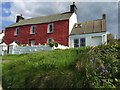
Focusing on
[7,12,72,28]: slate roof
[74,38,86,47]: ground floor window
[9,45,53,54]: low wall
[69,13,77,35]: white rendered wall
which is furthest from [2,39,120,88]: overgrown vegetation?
[7,12,72,28]: slate roof

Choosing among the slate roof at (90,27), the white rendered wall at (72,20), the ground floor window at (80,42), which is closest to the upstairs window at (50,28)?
the white rendered wall at (72,20)

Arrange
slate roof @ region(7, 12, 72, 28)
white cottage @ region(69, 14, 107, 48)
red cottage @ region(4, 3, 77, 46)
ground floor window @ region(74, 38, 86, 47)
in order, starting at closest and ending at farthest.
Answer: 1. white cottage @ region(69, 14, 107, 48)
2. ground floor window @ region(74, 38, 86, 47)
3. red cottage @ region(4, 3, 77, 46)
4. slate roof @ region(7, 12, 72, 28)

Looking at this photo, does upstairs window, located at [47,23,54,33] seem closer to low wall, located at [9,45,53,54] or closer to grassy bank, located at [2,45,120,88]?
low wall, located at [9,45,53,54]

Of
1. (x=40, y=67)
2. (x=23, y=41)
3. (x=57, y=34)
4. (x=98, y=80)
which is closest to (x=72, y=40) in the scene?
(x=57, y=34)

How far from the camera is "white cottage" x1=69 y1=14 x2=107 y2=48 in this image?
98.5 feet

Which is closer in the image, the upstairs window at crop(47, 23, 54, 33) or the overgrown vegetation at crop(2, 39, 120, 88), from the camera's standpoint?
the overgrown vegetation at crop(2, 39, 120, 88)

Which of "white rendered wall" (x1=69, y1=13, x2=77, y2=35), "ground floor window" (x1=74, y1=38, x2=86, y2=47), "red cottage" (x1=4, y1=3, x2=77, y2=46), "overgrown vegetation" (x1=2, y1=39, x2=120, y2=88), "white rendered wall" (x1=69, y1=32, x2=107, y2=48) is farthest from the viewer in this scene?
"white rendered wall" (x1=69, y1=13, x2=77, y2=35)

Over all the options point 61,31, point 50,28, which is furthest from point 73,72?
point 50,28

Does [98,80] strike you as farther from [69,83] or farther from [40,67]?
[40,67]

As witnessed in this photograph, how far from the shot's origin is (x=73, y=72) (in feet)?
24.6

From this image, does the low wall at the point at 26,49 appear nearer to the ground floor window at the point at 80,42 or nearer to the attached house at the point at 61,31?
the attached house at the point at 61,31

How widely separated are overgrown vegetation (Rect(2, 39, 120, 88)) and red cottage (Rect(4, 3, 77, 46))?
2365 cm

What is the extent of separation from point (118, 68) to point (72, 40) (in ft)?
82.5

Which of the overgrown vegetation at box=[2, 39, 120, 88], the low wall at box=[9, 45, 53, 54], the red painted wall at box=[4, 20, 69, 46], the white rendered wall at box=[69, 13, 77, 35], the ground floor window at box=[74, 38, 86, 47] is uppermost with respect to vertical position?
the white rendered wall at box=[69, 13, 77, 35]
